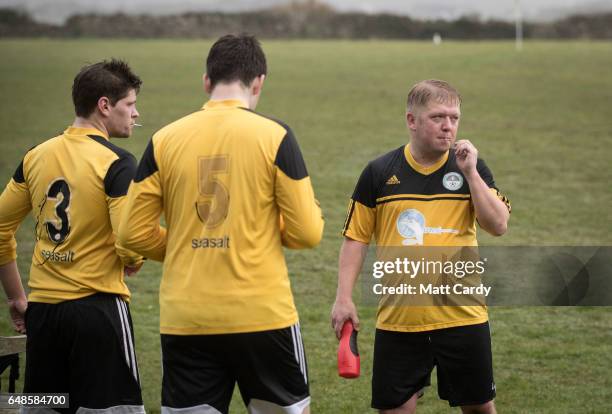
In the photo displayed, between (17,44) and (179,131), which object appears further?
(17,44)

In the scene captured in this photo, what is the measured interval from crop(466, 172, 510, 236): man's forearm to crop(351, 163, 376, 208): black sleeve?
20.7 inches

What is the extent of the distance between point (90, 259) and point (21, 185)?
575 mm

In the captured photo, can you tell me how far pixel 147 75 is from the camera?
39094 mm

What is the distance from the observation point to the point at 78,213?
458 cm

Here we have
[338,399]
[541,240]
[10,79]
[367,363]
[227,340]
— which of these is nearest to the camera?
[227,340]

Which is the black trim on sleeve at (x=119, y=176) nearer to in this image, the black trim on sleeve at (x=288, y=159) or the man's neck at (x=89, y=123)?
the man's neck at (x=89, y=123)

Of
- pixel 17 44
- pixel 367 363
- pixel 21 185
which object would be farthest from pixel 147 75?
Answer: pixel 21 185

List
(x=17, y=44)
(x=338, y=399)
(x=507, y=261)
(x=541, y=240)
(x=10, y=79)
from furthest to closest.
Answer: (x=17, y=44), (x=10, y=79), (x=541, y=240), (x=507, y=261), (x=338, y=399)

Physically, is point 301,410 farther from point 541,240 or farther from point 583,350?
point 541,240

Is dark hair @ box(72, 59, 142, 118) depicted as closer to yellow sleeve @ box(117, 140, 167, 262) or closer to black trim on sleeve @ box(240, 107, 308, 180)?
yellow sleeve @ box(117, 140, 167, 262)

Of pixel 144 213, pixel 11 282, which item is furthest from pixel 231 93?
pixel 11 282

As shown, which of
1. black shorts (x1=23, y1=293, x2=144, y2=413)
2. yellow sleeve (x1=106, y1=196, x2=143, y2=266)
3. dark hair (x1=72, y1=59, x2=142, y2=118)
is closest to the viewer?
yellow sleeve (x1=106, y1=196, x2=143, y2=266)

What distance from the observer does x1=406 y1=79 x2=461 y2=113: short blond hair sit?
477cm

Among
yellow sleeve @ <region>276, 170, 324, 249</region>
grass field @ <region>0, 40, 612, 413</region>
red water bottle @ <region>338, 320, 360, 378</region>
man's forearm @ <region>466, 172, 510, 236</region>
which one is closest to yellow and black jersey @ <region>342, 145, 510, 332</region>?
man's forearm @ <region>466, 172, 510, 236</region>
